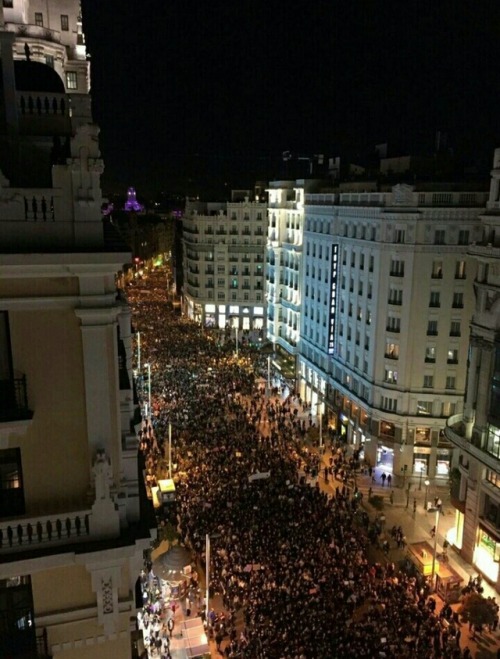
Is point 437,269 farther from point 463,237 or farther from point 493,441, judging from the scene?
point 493,441

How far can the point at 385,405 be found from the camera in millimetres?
47812

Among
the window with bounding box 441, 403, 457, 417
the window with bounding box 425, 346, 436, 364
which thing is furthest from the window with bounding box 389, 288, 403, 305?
the window with bounding box 441, 403, 457, 417

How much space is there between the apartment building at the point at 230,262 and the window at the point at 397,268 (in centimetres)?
4920

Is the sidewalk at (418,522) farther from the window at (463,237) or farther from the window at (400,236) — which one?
the window at (463,237)

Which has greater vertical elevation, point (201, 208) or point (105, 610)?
point (201, 208)

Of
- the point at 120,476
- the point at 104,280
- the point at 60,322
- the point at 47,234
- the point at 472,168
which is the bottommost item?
the point at 120,476

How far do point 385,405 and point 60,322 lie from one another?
41136mm

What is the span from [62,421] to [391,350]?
40190mm

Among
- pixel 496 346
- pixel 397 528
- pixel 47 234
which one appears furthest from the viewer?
pixel 397 528

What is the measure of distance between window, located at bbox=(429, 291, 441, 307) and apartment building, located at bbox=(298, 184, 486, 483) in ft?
0.24

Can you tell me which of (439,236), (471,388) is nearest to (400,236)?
(439,236)

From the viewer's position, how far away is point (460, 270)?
1732 inches

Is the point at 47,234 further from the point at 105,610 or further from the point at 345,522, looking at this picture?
the point at 345,522

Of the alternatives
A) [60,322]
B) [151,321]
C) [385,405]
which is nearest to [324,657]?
[60,322]
